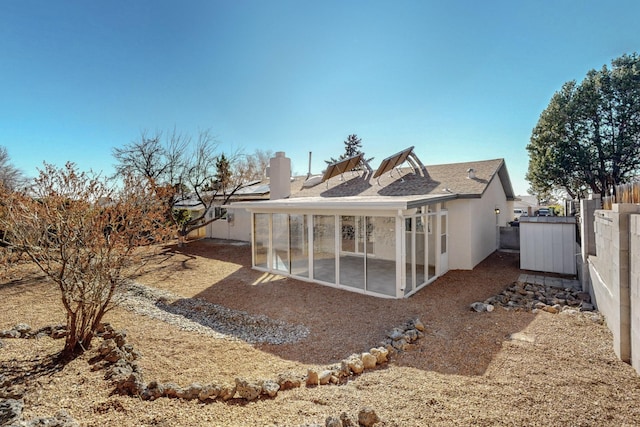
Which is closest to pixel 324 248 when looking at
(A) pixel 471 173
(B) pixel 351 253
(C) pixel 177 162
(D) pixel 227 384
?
(B) pixel 351 253

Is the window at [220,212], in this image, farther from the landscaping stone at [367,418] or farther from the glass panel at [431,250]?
the landscaping stone at [367,418]

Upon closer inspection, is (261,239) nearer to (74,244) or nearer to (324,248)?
(324,248)

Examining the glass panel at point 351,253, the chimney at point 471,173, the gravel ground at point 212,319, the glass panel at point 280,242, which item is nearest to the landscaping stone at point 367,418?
the gravel ground at point 212,319

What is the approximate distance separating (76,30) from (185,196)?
10870 millimetres

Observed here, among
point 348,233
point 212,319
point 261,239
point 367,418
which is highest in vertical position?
point 348,233

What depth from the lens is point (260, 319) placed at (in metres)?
7.50

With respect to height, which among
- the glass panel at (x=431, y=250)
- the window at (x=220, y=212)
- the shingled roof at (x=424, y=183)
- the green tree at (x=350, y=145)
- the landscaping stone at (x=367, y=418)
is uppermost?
the green tree at (x=350, y=145)

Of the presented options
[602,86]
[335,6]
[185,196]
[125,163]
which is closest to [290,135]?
[185,196]

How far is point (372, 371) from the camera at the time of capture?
15.9 ft

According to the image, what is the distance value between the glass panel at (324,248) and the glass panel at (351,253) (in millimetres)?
330

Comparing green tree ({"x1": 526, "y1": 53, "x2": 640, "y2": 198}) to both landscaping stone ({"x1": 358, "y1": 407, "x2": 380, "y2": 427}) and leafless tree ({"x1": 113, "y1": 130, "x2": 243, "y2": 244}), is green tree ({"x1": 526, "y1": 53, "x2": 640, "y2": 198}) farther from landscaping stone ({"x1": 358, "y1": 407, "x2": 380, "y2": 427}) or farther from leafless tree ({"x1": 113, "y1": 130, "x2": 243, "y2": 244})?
landscaping stone ({"x1": 358, "y1": 407, "x2": 380, "y2": 427})

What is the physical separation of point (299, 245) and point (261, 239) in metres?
2.33

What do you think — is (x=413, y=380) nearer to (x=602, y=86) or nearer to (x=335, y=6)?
(x=335, y=6)

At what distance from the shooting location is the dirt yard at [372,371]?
140 inches
